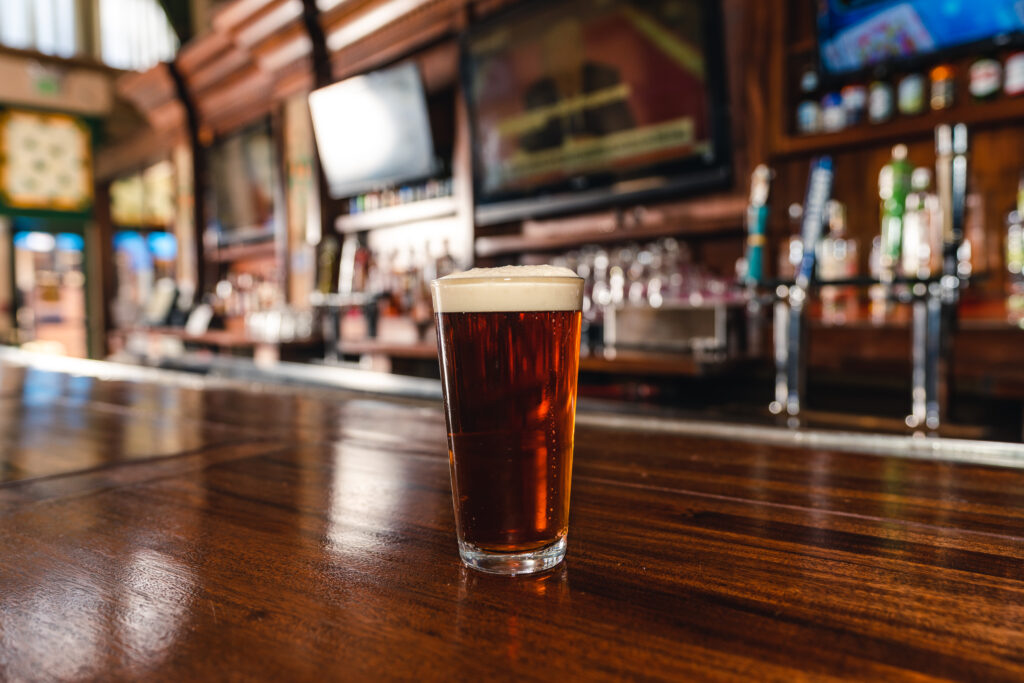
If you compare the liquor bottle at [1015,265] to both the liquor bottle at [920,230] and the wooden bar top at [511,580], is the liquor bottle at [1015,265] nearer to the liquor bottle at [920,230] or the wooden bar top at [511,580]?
the liquor bottle at [920,230]

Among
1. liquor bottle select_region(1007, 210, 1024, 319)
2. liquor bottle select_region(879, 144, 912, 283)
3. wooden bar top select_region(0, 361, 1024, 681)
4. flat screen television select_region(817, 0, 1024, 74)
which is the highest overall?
flat screen television select_region(817, 0, 1024, 74)

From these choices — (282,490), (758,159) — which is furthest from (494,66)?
(282,490)

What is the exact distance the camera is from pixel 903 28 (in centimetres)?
237

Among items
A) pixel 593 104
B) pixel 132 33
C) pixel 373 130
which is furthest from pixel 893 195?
pixel 132 33

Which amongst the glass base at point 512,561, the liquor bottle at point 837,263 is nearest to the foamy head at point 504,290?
the glass base at point 512,561

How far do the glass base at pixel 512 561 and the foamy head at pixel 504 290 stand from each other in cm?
15

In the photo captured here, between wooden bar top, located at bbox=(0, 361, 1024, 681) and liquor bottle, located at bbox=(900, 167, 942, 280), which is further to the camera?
liquor bottle, located at bbox=(900, 167, 942, 280)

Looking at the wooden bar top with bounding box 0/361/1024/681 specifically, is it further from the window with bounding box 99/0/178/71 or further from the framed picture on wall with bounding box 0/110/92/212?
the window with bounding box 99/0/178/71

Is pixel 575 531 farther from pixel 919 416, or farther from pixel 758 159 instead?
pixel 758 159

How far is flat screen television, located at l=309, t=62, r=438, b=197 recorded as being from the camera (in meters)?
4.08

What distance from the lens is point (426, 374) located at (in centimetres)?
434

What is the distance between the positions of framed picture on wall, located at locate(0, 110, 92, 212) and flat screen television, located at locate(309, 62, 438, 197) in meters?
6.07

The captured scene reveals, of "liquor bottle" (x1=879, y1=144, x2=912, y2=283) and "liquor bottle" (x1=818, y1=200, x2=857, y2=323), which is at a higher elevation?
"liquor bottle" (x1=879, y1=144, x2=912, y2=283)

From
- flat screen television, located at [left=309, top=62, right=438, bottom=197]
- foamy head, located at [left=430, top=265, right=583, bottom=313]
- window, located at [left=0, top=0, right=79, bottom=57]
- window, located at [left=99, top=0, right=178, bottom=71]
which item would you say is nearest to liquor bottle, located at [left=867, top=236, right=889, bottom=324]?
foamy head, located at [left=430, top=265, right=583, bottom=313]
